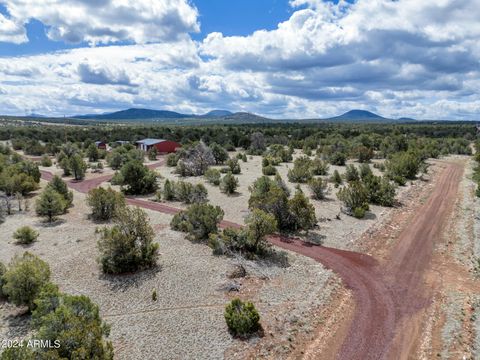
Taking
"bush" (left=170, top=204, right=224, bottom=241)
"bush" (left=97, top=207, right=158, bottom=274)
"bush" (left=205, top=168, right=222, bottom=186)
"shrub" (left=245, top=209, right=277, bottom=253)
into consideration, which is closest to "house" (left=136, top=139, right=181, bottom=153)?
"bush" (left=205, top=168, right=222, bottom=186)

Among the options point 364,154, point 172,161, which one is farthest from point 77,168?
point 364,154

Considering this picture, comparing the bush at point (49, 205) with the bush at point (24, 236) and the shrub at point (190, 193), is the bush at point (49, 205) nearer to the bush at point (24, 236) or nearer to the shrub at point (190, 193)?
the bush at point (24, 236)

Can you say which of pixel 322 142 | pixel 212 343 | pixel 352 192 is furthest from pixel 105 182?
pixel 322 142

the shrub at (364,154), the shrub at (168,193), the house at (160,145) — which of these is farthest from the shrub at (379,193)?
the house at (160,145)

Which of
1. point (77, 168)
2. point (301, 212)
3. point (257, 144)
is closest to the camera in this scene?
point (301, 212)

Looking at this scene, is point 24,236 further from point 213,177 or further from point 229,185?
point 213,177

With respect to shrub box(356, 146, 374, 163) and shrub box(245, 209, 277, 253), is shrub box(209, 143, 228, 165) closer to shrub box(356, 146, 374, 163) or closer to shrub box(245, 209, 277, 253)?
shrub box(356, 146, 374, 163)
